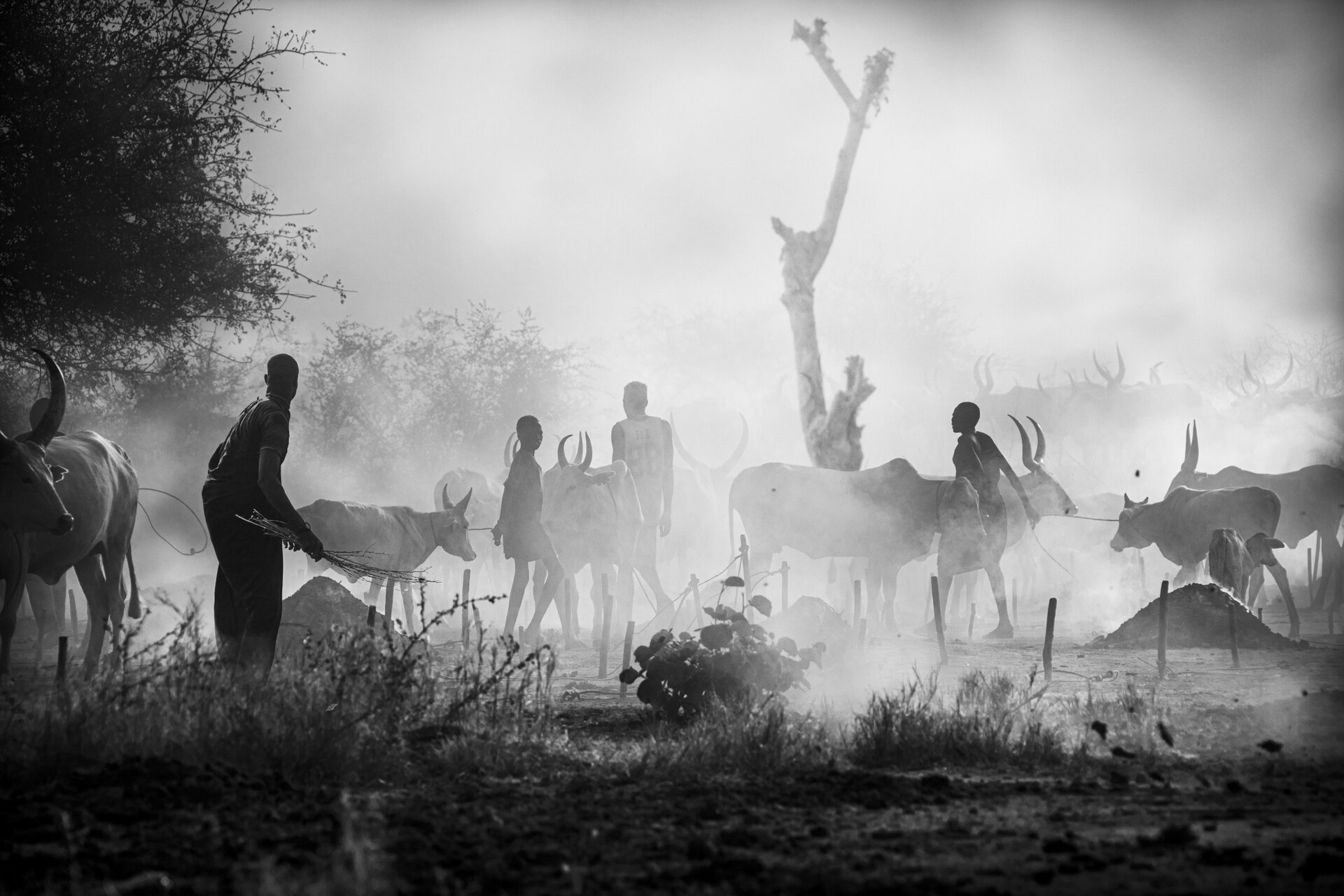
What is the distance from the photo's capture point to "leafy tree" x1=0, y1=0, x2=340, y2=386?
32.5 ft

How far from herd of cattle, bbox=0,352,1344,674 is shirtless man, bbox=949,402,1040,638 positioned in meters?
0.15

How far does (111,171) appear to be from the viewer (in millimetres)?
10242

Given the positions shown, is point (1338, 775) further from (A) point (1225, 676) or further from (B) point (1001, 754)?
(A) point (1225, 676)

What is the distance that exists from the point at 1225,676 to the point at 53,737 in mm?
8402

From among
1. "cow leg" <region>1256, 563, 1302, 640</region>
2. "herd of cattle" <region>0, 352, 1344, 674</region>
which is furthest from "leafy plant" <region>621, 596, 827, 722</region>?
"cow leg" <region>1256, 563, 1302, 640</region>

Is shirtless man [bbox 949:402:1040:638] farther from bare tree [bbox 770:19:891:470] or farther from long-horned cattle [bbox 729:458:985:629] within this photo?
bare tree [bbox 770:19:891:470]

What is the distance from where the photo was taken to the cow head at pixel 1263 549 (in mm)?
12805

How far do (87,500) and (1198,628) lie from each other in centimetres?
1069

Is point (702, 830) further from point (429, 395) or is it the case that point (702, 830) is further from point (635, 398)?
point (429, 395)

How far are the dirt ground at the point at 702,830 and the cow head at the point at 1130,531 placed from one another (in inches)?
385

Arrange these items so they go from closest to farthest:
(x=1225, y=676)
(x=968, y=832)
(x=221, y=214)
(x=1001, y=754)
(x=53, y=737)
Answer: (x=968, y=832), (x=53, y=737), (x=1001, y=754), (x=1225, y=676), (x=221, y=214)

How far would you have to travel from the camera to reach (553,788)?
4832 mm

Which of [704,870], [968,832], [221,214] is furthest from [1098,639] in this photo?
[221,214]

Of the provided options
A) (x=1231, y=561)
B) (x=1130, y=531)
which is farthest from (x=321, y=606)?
(x=1130, y=531)
